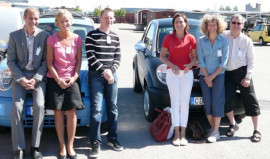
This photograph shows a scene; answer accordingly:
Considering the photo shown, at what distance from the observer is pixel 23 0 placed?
6438cm

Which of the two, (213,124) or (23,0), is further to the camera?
(23,0)

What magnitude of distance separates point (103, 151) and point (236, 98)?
220 centimetres

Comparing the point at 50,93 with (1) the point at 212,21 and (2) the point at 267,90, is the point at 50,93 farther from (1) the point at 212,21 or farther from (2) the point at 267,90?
(2) the point at 267,90

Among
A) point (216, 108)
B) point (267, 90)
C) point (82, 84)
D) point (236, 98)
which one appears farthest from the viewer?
point (267, 90)

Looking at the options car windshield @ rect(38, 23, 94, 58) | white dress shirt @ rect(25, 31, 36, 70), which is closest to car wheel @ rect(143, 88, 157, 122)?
car windshield @ rect(38, 23, 94, 58)

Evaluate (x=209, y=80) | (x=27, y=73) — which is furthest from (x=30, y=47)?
(x=209, y=80)

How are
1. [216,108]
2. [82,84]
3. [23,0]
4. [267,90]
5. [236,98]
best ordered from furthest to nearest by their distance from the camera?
[23,0], [267,90], [236,98], [216,108], [82,84]

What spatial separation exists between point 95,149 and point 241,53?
2464mm

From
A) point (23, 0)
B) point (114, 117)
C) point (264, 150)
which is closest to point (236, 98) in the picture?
point (264, 150)

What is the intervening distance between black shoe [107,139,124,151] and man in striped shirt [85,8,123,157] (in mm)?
245

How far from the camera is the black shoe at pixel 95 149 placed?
13.0ft

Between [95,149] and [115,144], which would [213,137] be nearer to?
[115,144]

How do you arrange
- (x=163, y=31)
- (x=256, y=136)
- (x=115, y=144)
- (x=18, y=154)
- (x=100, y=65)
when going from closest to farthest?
(x=18, y=154)
(x=100, y=65)
(x=115, y=144)
(x=256, y=136)
(x=163, y=31)

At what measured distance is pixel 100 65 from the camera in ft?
13.1
